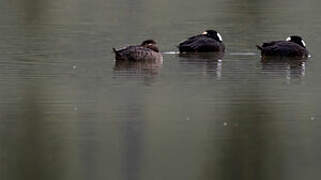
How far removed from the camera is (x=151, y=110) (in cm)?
1164

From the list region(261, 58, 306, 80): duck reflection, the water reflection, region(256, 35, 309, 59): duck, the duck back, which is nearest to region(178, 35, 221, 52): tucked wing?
region(256, 35, 309, 59): duck

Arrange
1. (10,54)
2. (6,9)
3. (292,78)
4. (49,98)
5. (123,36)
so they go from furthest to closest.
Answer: (6,9) → (123,36) → (10,54) → (292,78) → (49,98)

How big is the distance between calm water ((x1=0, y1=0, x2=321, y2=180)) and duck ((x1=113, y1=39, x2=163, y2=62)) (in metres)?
0.16

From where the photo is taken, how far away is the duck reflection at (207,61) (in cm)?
1488

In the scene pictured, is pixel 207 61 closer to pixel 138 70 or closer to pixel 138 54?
pixel 138 54

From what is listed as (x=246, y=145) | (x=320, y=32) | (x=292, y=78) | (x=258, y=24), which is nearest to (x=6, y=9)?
(x=258, y=24)

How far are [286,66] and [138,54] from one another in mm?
1918

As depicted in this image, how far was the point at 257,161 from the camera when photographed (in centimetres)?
966

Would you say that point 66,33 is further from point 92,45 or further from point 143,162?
point 143,162

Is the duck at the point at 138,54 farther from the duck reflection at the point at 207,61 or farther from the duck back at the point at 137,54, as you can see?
the duck reflection at the point at 207,61

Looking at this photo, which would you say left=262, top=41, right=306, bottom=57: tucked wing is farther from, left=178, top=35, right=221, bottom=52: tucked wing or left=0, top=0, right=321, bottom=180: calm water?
left=178, top=35, right=221, bottom=52: tucked wing

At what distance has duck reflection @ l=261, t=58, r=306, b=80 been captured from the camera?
48.3 ft

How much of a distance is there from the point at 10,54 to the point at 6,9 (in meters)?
9.25

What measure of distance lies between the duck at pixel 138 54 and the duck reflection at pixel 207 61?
40 cm
